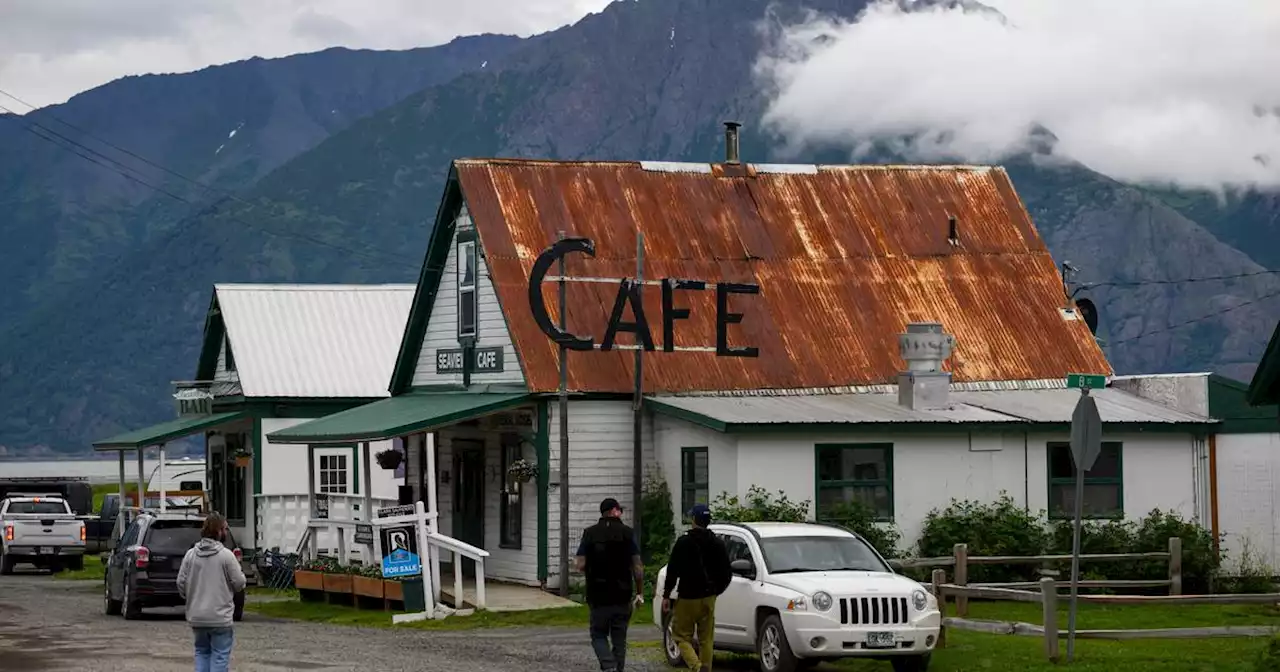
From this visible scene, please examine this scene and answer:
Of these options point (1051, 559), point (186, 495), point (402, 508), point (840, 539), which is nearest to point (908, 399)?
point (1051, 559)

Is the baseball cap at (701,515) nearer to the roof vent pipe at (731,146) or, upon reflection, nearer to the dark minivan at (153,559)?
the dark minivan at (153,559)

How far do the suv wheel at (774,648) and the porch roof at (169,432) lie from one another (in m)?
26.0

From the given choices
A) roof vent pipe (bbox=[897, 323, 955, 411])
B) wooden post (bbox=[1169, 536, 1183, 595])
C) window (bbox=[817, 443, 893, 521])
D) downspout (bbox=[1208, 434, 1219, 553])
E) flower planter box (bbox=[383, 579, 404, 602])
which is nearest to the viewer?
flower planter box (bbox=[383, 579, 404, 602])

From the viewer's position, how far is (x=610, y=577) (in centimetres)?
2045

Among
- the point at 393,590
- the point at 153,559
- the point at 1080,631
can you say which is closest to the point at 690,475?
the point at 393,590

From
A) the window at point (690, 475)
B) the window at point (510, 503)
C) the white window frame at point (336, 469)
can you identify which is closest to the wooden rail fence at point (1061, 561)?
the window at point (690, 475)

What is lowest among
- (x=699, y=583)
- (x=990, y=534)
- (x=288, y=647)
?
(x=288, y=647)

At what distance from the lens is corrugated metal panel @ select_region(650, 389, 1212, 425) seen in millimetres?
33281

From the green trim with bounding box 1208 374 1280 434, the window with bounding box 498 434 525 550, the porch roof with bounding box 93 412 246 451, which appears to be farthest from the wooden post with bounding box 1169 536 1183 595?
the porch roof with bounding box 93 412 246 451

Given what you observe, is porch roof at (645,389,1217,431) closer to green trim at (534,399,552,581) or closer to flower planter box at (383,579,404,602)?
green trim at (534,399,552,581)

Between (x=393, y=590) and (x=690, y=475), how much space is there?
541 cm

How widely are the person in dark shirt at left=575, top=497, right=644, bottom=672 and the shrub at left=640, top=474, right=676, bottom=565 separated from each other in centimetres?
1294

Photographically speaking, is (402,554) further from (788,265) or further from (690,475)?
(788,265)

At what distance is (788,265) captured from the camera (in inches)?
1539
